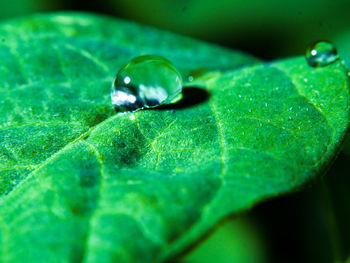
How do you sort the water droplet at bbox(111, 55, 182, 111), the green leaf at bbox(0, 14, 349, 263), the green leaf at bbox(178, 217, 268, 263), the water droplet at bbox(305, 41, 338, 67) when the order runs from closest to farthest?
1. the green leaf at bbox(0, 14, 349, 263)
2. the water droplet at bbox(111, 55, 182, 111)
3. the water droplet at bbox(305, 41, 338, 67)
4. the green leaf at bbox(178, 217, 268, 263)

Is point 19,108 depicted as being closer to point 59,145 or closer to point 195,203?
point 59,145

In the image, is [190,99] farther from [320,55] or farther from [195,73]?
[320,55]

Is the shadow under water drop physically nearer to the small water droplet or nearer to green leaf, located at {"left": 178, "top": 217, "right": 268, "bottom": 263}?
the small water droplet

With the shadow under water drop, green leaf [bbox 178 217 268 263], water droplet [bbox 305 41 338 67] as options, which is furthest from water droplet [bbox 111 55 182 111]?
green leaf [bbox 178 217 268 263]

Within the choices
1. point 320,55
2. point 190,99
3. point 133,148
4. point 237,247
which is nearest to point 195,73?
point 190,99

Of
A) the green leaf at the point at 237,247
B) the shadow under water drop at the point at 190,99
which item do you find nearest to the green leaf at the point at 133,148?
the shadow under water drop at the point at 190,99

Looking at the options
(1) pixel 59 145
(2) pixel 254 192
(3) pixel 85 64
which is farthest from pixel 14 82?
(2) pixel 254 192

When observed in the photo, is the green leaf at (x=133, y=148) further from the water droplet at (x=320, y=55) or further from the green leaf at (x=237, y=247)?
the green leaf at (x=237, y=247)
